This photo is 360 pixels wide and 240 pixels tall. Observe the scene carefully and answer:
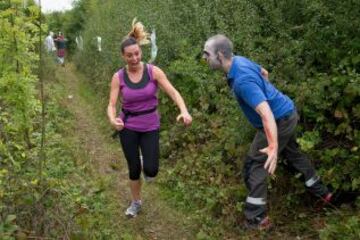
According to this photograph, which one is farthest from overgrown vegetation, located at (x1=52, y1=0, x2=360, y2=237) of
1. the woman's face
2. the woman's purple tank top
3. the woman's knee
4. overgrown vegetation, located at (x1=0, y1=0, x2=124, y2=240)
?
the woman's face

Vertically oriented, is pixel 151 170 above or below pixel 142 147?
below

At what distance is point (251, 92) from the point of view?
4375 millimetres

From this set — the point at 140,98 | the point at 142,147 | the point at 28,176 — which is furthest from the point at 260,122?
the point at 28,176

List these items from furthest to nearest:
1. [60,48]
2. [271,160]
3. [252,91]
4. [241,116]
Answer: [60,48] < [241,116] < [252,91] < [271,160]

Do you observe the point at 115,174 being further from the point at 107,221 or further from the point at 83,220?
the point at 83,220

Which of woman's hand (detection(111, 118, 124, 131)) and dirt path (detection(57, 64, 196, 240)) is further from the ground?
woman's hand (detection(111, 118, 124, 131))

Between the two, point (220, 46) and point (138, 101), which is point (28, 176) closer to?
point (138, 101)

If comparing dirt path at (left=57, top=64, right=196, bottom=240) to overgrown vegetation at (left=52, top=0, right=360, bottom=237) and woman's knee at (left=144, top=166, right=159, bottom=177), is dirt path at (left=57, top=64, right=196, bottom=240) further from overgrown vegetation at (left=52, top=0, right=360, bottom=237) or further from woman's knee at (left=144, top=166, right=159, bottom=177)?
woman's knee at (left=144, top=166, right=159, bottom=177)

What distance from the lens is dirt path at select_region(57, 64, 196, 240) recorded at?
5.63m

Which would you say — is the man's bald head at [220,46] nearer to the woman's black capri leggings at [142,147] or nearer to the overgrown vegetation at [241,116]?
the overgrown vegetation at [241,116]

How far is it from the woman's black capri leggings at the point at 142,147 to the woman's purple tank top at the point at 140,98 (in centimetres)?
8

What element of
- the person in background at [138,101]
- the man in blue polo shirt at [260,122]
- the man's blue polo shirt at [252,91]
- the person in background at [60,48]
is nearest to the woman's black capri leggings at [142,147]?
the person in background at [138,101]

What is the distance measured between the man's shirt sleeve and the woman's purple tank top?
1202mm

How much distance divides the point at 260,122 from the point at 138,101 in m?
1.35
